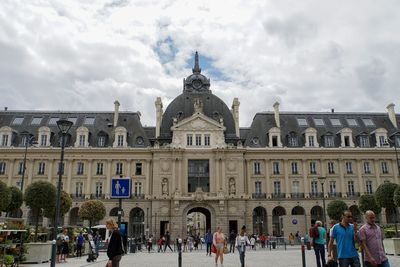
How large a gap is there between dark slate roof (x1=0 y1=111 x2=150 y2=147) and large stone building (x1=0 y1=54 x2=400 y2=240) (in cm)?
23

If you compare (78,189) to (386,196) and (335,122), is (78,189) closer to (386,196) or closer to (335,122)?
(386,196)

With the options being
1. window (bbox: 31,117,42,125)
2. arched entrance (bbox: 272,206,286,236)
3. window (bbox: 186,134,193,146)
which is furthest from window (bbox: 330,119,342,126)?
window (bbox: 31,117,42,125)

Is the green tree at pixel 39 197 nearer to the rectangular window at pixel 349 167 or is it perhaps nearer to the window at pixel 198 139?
the window at pixel 198 139

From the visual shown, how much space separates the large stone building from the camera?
5953 centimetres

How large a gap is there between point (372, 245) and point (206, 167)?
51479 millimetres

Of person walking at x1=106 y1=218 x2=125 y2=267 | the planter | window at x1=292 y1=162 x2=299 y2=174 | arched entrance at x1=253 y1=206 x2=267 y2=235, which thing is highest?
window at x1=292 y1=162 x2=299 y2=174

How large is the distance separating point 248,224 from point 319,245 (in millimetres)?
43804

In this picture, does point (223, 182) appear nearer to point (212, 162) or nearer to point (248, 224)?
point (212, 162)

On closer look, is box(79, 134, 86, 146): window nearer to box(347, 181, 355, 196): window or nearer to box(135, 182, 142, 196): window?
box(135, 182, 142, 196): window

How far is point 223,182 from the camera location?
60000 millimetres

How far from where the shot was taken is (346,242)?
34.3 ft

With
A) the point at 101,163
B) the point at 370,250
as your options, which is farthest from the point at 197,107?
the point at 370,250

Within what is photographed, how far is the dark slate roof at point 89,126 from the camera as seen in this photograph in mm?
63875

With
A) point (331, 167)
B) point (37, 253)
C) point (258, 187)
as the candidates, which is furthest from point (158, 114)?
point (37, 253)
